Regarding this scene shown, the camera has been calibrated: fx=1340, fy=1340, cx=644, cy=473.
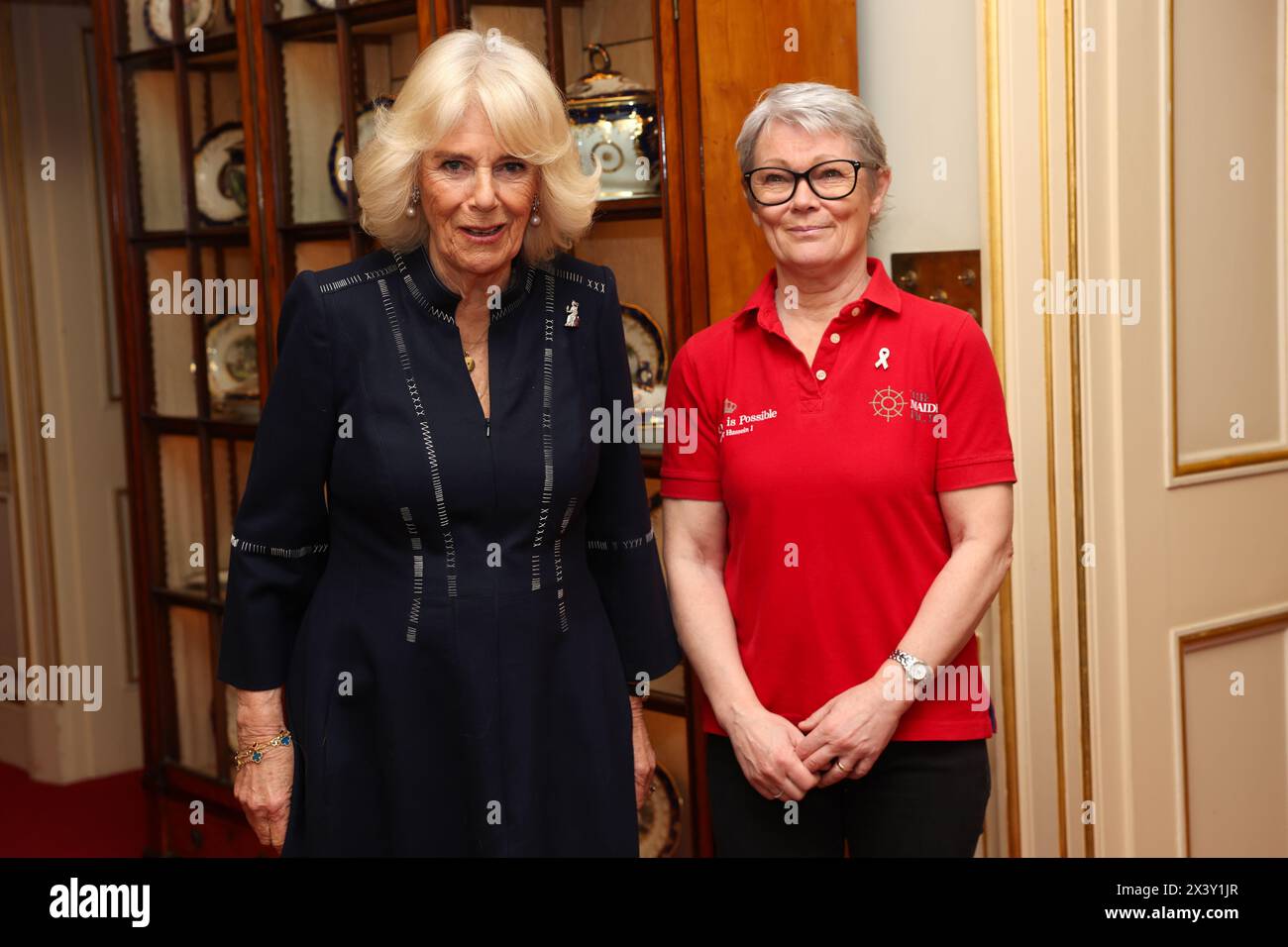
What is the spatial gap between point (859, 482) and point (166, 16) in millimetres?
2236

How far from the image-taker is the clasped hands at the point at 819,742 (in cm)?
159

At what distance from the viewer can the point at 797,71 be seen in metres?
2.22

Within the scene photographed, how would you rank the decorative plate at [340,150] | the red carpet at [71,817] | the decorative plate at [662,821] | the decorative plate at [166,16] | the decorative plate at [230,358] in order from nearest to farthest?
1. the decorative plate at [662,821]
2. the decorative plate at [340,150]
3. the decorative plate at [166,16]
4. the decorative plate at [230,358]
5. the red carpet at [71,817]

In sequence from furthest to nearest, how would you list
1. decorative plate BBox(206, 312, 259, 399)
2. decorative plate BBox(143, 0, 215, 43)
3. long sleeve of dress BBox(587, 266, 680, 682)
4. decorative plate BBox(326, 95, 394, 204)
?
1. decorative plate BBox(206, 312, 259, 399)
2. decorative plate BBox(143, 0, 215, 43)
3. decorative plate BBox(326, 95, 394, 204)
4. long sleeve of dress BBox(587, 266, 680, 682)

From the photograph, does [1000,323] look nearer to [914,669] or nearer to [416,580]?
[914,669]

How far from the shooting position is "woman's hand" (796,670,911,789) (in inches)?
62.4

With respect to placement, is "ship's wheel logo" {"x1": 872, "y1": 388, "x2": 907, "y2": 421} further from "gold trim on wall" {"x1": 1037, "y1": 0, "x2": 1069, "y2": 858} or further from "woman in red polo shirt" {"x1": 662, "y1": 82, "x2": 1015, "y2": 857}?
"gold trim on wall" {"x1": 1037, "y1": 0, "x2": 1069, "y2": 858}

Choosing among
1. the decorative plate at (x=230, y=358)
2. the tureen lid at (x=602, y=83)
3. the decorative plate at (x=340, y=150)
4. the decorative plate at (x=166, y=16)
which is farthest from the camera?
the decorative plate at (x=230, y=358)

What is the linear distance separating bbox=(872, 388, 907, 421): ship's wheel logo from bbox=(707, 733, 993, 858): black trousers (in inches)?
15.7

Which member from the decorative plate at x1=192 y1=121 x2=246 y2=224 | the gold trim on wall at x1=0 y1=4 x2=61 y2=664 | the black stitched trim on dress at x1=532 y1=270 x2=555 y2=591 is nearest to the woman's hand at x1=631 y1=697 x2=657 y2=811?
the black stitched trim on dress at x1=532 y1=270 x2=555 y2=591

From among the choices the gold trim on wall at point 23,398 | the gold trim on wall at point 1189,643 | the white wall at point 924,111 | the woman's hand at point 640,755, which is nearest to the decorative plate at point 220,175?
the gold trim on wall at point 23,398

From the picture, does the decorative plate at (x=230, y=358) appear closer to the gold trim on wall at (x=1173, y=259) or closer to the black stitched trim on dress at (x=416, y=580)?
the black stitched trim on dress at (x=416, y=580)

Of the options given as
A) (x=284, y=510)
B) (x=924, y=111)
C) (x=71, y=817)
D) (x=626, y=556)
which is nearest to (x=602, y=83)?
(x=924, y=111)
